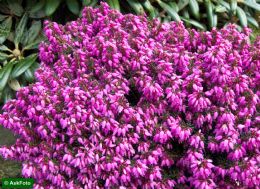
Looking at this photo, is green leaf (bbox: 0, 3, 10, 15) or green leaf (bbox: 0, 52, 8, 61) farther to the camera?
green leaf (bbox: 0, 3, 10, 15)

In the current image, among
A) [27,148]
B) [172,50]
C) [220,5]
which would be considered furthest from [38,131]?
[220,5]

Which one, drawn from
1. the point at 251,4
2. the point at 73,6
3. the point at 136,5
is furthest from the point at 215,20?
the point at 73,6

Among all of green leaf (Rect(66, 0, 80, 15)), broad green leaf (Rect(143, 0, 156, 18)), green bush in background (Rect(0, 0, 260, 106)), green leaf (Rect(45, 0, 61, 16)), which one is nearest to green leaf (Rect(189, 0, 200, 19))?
green bush in background (Rect(0, 0, 260, 106))

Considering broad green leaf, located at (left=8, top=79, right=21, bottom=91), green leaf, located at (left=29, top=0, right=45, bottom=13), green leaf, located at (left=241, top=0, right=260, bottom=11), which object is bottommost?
broad green leaf, located at (left=8, top=79, right=21, bottom=91)

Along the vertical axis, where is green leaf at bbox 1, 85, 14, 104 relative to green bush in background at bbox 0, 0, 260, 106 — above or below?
below

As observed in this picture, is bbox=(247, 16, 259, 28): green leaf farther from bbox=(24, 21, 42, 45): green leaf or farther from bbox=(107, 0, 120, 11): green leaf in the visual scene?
bbox=(24, 21, 42, 45): green leaf

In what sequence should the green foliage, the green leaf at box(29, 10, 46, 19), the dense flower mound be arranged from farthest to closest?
the green foliage → the green leaf at box(29, 10, 46, 19) → the dense flower mound

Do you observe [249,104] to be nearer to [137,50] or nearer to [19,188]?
[137,50]
